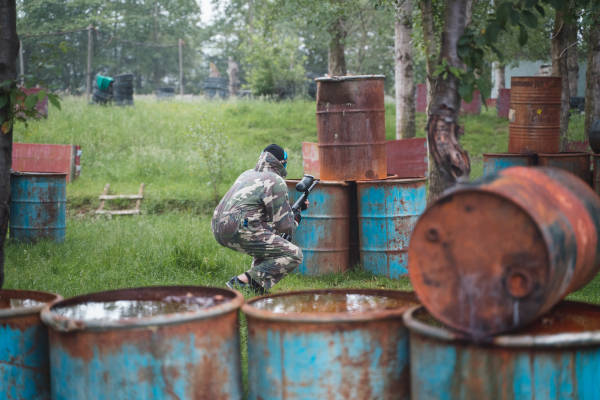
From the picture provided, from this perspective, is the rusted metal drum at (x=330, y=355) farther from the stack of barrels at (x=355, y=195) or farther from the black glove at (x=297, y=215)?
the stack of barrels at (x=355, y=195)

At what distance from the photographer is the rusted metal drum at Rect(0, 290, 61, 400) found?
3389mm

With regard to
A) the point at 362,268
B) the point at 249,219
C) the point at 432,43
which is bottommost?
the point at 362,268

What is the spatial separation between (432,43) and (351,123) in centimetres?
442

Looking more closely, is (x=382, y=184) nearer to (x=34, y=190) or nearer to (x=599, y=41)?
(x=34, y=190)

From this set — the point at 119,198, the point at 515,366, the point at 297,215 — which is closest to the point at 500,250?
the point at 515,366

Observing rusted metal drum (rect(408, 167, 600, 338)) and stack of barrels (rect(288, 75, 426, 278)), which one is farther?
stack of barrels (rect(288, 75, 426, 278))

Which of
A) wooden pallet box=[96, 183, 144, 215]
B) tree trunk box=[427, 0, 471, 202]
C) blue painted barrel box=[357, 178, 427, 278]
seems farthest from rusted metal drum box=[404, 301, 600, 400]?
wooden pallet box=[96, 183, 144, 215]

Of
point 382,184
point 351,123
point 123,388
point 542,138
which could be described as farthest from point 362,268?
point 123,388

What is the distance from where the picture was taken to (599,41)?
14062 millimetres

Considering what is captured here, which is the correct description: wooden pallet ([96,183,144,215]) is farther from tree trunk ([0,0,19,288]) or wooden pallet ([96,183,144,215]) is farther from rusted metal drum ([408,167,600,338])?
rusted metal drum ([408,167,600,338])

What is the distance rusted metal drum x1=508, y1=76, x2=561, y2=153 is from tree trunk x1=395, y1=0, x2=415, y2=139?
19.9ft

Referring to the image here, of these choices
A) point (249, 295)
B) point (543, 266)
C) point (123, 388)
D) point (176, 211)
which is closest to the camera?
point (543, 266)

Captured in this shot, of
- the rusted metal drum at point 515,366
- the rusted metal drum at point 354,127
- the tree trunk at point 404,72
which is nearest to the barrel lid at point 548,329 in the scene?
the rusted metal drum at point 515,366

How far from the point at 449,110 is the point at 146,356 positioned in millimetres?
2237
